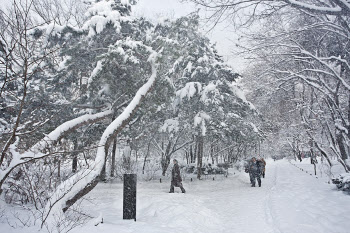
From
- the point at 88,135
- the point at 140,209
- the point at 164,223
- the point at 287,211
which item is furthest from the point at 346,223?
the point at 88,135

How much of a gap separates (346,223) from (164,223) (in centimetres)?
454

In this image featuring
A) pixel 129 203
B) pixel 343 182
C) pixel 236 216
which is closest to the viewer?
pixel 129 203

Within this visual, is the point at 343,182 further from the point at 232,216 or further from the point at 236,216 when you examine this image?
the point at 232,216

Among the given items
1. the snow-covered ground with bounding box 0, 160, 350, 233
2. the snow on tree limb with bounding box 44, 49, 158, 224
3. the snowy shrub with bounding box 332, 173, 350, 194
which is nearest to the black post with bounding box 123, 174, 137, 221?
the snow-covered ground with bounding box 0, 160, 350, 233

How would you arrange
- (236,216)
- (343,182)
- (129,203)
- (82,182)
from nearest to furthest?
1. (82,182)
2. (129,203)
3. (236,216)
4. (343,182)

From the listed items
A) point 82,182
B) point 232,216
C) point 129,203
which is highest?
point 82,182

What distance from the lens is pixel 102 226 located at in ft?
15.1

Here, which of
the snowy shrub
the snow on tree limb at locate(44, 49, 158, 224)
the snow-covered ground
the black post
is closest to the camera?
the snow on tree limb at locate(44, 49, 158, 224)

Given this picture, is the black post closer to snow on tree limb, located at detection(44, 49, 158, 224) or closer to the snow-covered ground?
the snow-covered ground

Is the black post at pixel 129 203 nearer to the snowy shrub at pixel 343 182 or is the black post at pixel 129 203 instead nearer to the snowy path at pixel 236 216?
the snowy path at pixel 236 216

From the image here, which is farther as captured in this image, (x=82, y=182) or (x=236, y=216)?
(x=236, y=216)

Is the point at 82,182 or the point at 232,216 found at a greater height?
the point at 82,182

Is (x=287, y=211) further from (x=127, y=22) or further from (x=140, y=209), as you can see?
(x=127, y=22)

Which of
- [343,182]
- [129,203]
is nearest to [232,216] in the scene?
[129,203]
